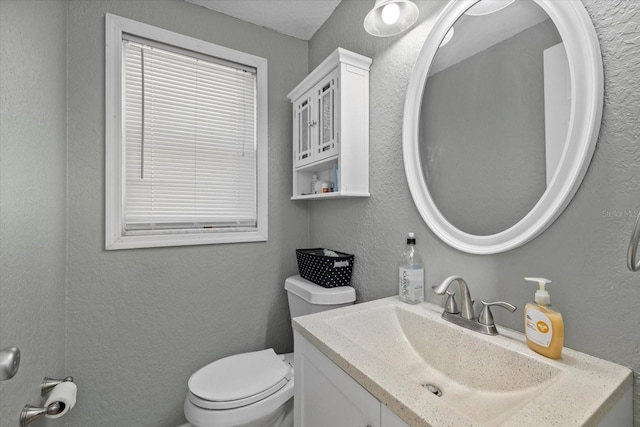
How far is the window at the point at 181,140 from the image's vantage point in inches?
54.4

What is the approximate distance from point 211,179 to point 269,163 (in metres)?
0.36

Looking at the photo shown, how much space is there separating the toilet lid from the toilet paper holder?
0.42 metres

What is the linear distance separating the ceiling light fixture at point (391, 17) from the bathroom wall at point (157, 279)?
2.95 ft

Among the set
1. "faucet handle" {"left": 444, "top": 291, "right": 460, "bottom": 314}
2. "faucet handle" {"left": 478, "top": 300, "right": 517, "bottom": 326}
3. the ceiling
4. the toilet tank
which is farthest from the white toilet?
the ceiling

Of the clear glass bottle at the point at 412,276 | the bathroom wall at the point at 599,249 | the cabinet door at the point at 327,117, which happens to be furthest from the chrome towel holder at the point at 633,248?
the cabinet door at the point at 327,117

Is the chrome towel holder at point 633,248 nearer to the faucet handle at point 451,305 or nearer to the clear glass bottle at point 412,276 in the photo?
the faucet handle at point 451,305

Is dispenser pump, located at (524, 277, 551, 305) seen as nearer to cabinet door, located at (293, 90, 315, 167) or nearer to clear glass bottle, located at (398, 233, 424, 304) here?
clear glass bottle, located at (398, 233, 424, 304)

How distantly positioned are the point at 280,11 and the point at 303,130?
697 millimetres

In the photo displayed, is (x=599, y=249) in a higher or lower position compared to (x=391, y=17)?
lower

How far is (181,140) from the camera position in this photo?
A: 154 cm

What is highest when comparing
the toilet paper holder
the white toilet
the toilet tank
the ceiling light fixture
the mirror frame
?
the ceiling light fixture

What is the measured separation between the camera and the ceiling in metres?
1.54

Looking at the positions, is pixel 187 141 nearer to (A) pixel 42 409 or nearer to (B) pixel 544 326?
(A) pixel 42 409

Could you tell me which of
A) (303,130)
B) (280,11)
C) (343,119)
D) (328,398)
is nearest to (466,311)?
(328,398)
